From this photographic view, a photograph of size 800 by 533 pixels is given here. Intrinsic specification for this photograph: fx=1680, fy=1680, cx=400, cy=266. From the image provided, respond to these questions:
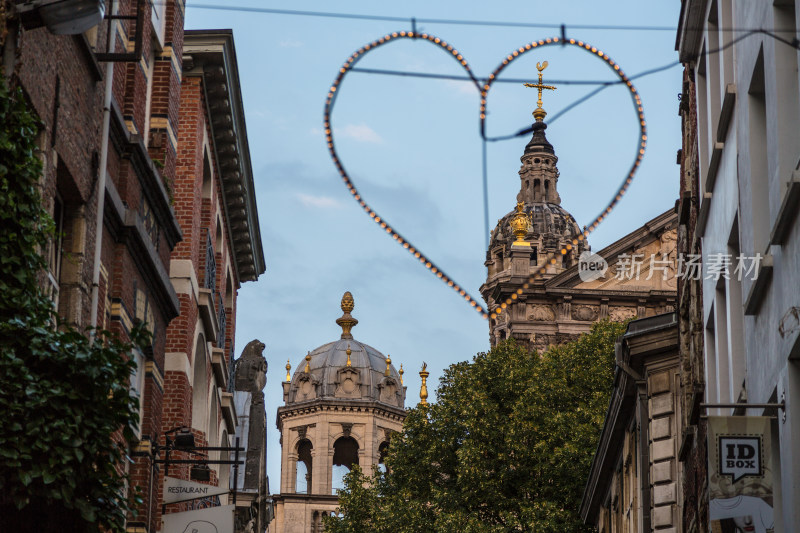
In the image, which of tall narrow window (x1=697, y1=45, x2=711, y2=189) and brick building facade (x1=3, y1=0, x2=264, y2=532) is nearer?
brick building facade (x1=3, y1=0, x2=264, y2=532)

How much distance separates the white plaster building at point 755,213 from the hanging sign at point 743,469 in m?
0.20

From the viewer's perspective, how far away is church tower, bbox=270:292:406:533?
102688 millimetres

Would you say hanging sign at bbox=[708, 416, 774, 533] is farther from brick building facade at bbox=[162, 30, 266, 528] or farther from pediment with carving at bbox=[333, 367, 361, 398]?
pediment with carving at bbox=[333, 367, 361, 398]

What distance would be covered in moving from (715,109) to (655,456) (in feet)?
27.6

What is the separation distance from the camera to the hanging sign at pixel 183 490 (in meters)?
A: 25.4

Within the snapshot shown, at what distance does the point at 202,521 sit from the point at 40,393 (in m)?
11.3

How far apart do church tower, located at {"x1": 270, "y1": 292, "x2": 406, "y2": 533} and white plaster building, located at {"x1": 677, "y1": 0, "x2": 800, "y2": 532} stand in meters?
79.7

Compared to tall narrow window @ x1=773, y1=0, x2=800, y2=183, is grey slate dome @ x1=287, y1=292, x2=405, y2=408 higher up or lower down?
higher up

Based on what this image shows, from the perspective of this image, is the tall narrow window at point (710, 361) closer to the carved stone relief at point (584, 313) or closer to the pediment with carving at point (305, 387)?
the carved stone relief at point (584, 313)

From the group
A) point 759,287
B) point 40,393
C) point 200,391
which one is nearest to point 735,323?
point 759,287

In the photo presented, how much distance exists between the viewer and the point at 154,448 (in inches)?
948

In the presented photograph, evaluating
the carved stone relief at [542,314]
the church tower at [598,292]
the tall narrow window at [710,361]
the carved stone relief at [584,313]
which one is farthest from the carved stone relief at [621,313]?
the tall narrow window at [710,361]

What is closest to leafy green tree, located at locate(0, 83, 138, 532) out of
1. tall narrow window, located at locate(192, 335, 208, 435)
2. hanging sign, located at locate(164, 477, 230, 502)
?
hanging sign, located at locate(164, 477, 230, 502)

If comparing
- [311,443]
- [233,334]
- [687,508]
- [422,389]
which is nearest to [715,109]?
[687,508]
